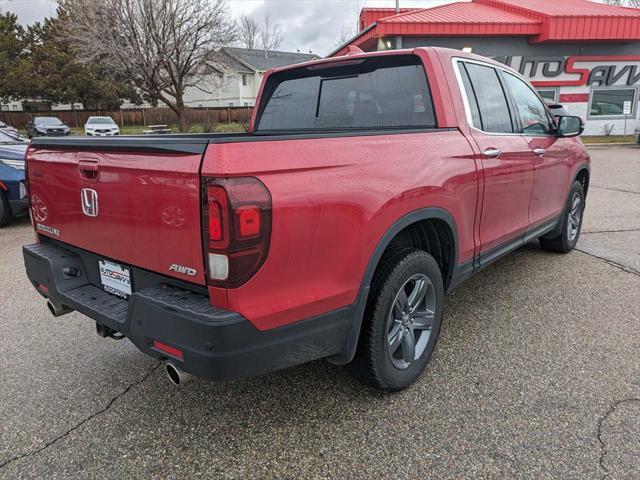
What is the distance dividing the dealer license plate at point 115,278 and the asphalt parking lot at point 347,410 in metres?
0.69

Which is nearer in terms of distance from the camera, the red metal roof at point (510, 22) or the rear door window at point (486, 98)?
the rear door window at point (486, 98)

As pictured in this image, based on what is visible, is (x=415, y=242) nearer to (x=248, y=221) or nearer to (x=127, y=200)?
(x=248, y=221)

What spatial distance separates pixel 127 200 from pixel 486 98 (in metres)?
2.60

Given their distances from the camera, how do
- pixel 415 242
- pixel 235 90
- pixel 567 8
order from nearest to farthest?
pixel 415 242
pixel 567 8
pixel 235 90

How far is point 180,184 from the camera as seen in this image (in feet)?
6.15

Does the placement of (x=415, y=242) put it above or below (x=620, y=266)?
above

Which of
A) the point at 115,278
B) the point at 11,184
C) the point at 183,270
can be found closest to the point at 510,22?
the point at 11,184

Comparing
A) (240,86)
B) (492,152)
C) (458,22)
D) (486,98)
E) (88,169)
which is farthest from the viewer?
(240,86)

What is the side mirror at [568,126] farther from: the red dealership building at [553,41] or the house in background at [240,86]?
the house in background at [240,86]

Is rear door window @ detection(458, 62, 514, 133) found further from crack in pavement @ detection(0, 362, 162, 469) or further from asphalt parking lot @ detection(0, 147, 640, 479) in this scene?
crack in pavement @ detection(0, 362, 162, 469)

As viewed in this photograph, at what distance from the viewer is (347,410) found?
257 centimetres

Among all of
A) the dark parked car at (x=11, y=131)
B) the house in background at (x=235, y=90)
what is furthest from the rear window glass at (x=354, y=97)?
the house in background at (x=235, y=90)

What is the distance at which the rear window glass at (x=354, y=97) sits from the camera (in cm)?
311

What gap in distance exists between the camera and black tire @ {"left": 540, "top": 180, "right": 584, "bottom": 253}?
16.5ft
